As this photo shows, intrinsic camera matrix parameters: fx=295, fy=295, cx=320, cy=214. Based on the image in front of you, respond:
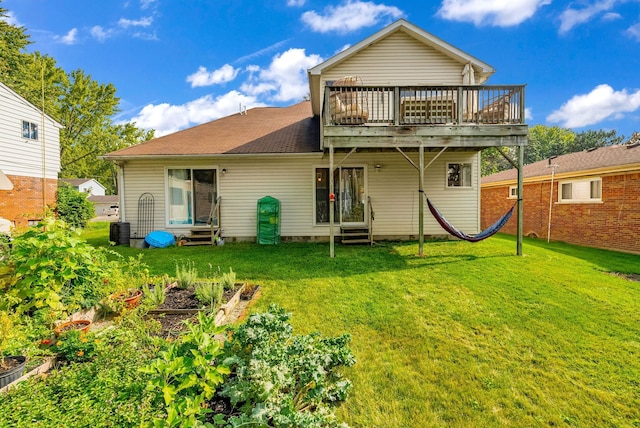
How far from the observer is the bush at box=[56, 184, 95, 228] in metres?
14.0

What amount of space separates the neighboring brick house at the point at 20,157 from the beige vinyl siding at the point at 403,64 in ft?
36.2

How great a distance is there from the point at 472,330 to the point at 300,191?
20.7 ft

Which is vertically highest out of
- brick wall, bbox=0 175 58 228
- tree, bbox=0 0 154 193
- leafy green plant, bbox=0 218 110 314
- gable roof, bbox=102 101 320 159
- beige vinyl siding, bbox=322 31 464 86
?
tree, bbox=0 0 154 193

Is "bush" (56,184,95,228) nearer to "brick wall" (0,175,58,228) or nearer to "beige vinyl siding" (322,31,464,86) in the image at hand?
"brick wall" (0,175,58,228)

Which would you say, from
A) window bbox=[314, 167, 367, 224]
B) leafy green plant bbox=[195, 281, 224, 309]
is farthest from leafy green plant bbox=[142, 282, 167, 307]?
window bbox=[314, 167, 367, 224]

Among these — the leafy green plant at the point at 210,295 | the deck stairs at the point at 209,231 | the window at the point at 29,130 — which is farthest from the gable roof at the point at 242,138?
the window at the point at 29,130

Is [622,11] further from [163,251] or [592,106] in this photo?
[592,106]

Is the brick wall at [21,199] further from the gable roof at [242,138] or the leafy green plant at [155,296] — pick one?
the leafy green plant at [155,296]

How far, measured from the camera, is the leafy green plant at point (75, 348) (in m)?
2.48

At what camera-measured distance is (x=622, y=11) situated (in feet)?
43.2

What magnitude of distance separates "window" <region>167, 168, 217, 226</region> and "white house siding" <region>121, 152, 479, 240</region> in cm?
23

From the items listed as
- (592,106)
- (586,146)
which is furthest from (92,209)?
(592,106)

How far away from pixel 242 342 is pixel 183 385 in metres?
0.71

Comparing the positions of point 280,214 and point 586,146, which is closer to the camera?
point 280,214
